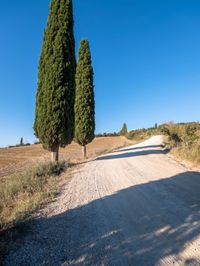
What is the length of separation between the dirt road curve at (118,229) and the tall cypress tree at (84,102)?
15982mm

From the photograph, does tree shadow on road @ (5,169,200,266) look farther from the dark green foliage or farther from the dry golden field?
the dark green foliage

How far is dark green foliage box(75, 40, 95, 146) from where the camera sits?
80.5ft

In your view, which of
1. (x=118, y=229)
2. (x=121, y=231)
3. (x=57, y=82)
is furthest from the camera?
(x=57, y=82)

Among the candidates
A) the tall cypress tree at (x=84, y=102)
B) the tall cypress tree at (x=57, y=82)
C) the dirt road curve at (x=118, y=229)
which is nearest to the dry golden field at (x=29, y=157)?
the tall cypress tree at (x=84, y=102)

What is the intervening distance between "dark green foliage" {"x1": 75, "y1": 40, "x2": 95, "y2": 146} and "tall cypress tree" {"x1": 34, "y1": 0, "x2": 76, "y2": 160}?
6335 millimetres

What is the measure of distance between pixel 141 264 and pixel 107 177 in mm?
7383

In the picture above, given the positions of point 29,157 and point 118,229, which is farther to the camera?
point 29,157

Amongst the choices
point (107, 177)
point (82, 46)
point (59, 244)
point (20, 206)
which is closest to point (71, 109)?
point (107, 177)

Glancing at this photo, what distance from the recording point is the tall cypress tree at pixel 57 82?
1738cm

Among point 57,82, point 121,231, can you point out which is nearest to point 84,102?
point 57,82

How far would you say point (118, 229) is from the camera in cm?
508

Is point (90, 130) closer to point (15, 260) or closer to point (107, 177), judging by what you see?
point (107, 177)

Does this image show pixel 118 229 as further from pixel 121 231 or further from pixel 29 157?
pixel 29 157

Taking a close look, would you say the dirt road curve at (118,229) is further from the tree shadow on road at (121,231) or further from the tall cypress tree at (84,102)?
the tall cypress tree at (84,102)
